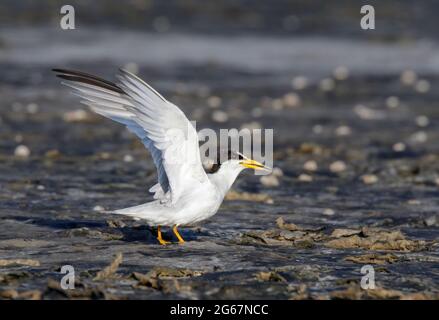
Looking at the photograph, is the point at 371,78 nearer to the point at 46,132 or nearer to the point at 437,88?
the point at 437,88

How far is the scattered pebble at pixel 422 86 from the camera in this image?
19.4m

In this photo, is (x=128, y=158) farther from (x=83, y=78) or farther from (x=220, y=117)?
(x=83, y=78)

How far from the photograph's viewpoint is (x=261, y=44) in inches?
958

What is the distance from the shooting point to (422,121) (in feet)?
54.8

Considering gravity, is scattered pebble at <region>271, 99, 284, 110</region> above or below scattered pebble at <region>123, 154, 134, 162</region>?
above

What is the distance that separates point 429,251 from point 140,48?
1553 cm

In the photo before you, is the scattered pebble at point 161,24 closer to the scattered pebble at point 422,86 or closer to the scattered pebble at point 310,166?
the scattered pebble at point 422,86

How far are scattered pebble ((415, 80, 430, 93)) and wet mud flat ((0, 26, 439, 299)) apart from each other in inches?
1.7

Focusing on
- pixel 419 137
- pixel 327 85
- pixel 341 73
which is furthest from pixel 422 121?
pixel 341 73

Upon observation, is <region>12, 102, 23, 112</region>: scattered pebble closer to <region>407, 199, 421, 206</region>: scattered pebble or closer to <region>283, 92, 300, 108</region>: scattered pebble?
<region>283, 92, 300, 108</region>: scattered pebble

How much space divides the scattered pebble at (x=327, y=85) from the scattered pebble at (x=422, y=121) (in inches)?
112

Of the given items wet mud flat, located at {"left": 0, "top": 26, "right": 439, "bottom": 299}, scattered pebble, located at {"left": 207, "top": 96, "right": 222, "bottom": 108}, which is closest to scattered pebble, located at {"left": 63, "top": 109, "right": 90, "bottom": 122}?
wet mud flat, located at {"left": 0, "top": 26, "right": 439, "bottom": 299}

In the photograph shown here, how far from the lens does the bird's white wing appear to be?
8.06m

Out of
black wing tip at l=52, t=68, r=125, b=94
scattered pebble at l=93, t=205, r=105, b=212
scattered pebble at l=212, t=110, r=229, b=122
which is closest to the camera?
black wing tip at l=52, t=68, r=125, b=94
